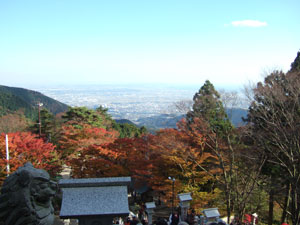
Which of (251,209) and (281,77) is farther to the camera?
(251,209)

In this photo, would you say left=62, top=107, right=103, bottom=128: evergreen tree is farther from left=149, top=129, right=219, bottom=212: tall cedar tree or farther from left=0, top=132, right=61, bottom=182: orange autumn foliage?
left=149, top=129, right=219, bottom=212: tall cedar tree

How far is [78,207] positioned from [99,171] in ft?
29.1

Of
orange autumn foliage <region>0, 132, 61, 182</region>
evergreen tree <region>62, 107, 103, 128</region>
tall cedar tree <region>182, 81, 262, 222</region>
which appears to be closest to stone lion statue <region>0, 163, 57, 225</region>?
tall cedar tree <region>182, 81, 262, 222</region>

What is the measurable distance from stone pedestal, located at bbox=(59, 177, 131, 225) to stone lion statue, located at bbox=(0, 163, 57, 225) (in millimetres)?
2516

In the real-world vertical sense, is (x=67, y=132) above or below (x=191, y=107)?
below

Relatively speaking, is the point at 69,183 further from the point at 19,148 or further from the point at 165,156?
the point at 19,148

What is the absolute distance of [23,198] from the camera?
11.1 feet

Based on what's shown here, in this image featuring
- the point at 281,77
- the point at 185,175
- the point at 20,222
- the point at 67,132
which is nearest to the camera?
the point at 20,222

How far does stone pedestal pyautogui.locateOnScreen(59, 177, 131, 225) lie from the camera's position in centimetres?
600

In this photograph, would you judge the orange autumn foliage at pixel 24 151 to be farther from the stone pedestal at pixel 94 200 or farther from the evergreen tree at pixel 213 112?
the stone pedestal at pixel 94 200

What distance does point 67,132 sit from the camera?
67.6 ft

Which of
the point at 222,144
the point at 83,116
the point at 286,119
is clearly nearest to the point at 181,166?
the point at 222,144

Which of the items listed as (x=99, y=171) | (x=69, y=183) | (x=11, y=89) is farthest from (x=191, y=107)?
(x=11, y=89)

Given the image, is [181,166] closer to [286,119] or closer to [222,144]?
[222,144]
